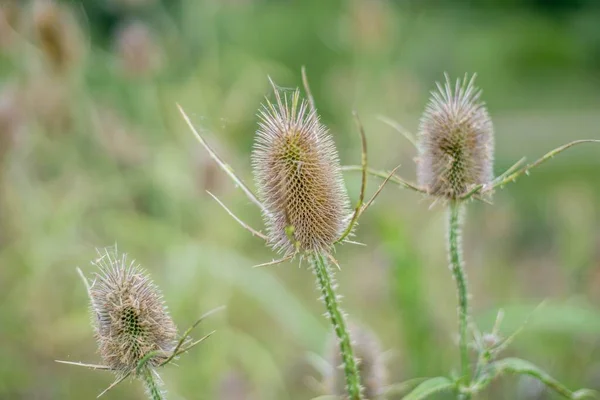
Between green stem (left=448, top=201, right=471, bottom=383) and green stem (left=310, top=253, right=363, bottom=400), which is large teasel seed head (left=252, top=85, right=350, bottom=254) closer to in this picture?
green stem (left=310, top=253, right=363, bottom=400)

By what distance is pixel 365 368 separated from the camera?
1.50 meters

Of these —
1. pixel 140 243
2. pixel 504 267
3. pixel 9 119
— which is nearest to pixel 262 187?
pixel 9 119

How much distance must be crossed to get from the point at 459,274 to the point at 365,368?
0.38 metres

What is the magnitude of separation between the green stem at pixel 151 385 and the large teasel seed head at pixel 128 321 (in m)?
0.01

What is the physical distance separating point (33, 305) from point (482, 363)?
82.4 inches

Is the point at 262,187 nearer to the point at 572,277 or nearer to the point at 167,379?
the point at 167,379

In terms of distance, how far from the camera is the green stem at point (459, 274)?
1174 mm

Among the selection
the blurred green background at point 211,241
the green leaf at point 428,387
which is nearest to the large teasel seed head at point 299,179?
the green leaf at point 428,387

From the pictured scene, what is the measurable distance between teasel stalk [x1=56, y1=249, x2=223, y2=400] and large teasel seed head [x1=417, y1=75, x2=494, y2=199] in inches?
18.1

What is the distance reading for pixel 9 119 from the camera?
231cm

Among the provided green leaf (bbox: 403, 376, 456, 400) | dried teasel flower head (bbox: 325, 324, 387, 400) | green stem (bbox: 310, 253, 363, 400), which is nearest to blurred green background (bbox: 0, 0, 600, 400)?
dried teasel flower head (bbox: 325, 324, 387, 400)

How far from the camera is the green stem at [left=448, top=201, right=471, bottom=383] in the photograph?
117 cm

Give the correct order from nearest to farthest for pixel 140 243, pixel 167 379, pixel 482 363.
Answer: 1. pixel 482 363
2. pixel 167 379
3. pixel 140 243

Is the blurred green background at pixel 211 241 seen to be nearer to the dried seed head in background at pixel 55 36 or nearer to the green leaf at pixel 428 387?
the dried seed head in background at pixel 55 36
